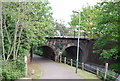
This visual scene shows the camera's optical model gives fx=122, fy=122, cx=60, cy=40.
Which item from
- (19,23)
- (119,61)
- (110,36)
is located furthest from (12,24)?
(119,61)

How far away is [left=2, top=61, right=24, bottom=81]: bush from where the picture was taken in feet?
10.5

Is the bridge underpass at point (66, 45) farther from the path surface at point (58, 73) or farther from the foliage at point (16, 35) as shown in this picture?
the foliage at point (16, 35)

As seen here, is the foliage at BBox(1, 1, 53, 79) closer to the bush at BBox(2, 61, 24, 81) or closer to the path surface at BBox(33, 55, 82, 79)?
the bush at BBox(2, 61, 24, 81)

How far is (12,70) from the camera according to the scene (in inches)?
139

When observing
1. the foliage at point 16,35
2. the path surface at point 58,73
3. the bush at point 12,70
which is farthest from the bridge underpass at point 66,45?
the bush at point 12,70

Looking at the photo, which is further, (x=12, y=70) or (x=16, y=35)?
(x=16, y=35)

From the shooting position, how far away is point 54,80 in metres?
3.60

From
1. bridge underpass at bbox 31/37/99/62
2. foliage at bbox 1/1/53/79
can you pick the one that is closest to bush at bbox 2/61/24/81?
foliage at bbox 1/1/53/79

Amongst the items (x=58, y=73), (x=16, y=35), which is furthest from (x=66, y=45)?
(x=16, y=35)

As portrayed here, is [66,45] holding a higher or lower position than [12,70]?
higher

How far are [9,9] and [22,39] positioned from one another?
1192 millimetres

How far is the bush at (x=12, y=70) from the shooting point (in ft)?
10.5

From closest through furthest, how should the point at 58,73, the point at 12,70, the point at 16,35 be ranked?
1. the point at 12,70
2. the point at 16,35
3. the point at 58,73

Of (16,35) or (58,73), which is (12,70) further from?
(58,73)
